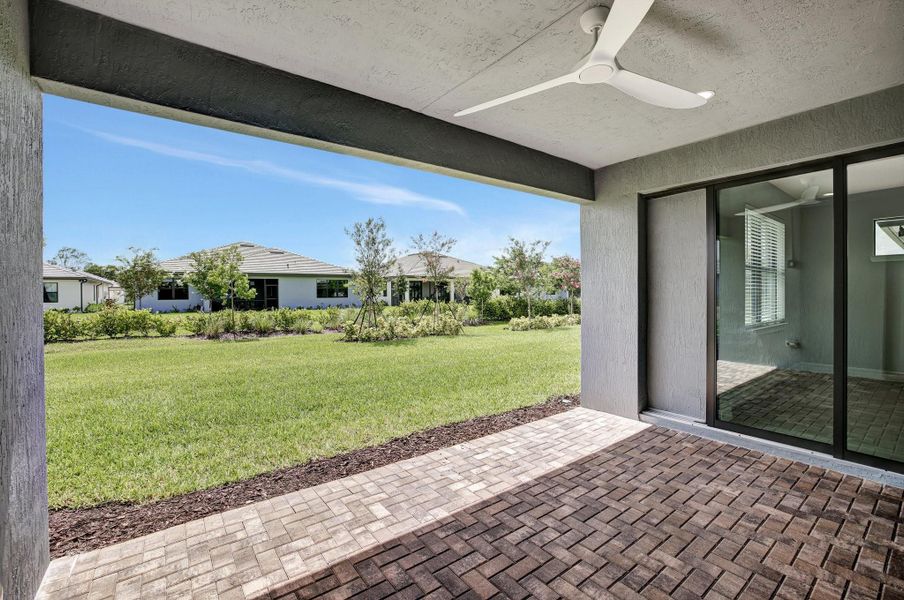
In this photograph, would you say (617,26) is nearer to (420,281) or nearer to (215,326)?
(215,326)

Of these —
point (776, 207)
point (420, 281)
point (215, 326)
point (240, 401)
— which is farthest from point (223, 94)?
point (420, 281)

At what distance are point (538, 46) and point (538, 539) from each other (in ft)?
9.95

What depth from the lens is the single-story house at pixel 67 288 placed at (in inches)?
753

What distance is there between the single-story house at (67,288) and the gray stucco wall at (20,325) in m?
22.0

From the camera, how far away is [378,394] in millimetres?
6188

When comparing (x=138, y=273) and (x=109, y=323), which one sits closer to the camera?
(x=109, y=323)

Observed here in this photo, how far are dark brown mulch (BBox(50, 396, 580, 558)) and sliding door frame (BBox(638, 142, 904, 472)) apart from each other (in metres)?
2.40

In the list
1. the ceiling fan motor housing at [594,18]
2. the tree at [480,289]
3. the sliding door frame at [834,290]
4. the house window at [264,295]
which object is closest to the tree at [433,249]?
the tree at [480,289]

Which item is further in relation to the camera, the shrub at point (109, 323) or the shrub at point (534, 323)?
the shrub at point (534, 323)

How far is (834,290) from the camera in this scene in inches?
137

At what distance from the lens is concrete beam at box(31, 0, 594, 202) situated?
2102 millimetres

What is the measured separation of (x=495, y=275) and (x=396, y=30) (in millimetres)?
17223

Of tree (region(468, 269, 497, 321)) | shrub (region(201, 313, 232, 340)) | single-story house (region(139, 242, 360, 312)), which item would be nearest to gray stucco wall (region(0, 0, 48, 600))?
shrub (region(201, 313, 232, 340))

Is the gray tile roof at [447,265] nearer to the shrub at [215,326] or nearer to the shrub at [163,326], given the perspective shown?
the shrub at [215,326]
